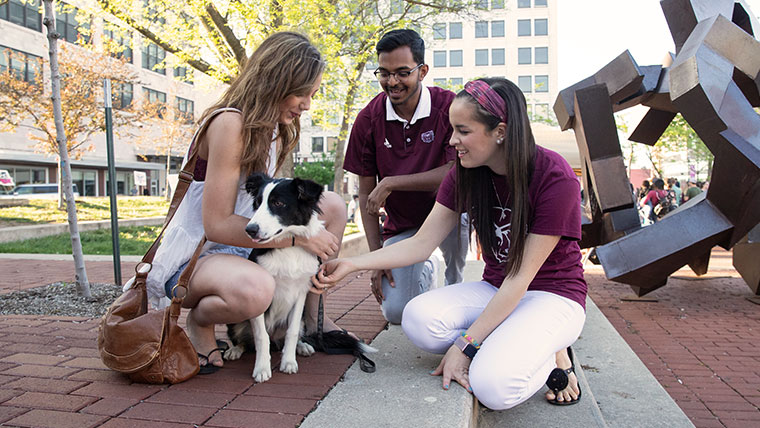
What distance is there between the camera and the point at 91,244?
11.8 metres

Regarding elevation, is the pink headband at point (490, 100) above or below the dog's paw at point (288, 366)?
above

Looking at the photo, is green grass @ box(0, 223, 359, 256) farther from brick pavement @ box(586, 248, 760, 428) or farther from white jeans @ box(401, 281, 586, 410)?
white jeans @ box(401, 281, 586, 410)

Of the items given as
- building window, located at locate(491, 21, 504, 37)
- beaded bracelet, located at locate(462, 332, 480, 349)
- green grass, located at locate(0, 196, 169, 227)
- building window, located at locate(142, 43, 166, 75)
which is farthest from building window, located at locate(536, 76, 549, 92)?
beaded bracelet, located at locate(462, 332, 480, 349)

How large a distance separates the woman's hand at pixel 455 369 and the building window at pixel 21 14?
1321 inches

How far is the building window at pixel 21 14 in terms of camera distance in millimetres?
28855

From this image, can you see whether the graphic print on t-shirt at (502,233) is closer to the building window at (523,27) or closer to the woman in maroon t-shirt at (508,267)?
the woman in maroon t-shirt at (508,267)

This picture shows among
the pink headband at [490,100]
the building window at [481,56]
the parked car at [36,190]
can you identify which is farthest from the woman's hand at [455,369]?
the building window at [481,56]

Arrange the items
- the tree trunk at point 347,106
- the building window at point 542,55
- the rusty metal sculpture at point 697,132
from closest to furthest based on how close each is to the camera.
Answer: the rusty metal sculpture at point 697,132 < the tree trunk at point 347,106 < the building window at point 542,55

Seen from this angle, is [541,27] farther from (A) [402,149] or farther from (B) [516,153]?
(B) [516,153]

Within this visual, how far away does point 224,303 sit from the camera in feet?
9.15

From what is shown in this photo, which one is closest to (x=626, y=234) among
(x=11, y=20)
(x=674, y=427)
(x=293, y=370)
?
(x=674, y=427)

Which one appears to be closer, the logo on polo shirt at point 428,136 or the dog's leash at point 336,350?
the dog's leash at point 336,350

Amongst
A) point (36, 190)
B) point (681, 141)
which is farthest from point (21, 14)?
point (681, 141)

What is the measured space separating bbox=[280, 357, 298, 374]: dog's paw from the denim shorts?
64 centimetres
